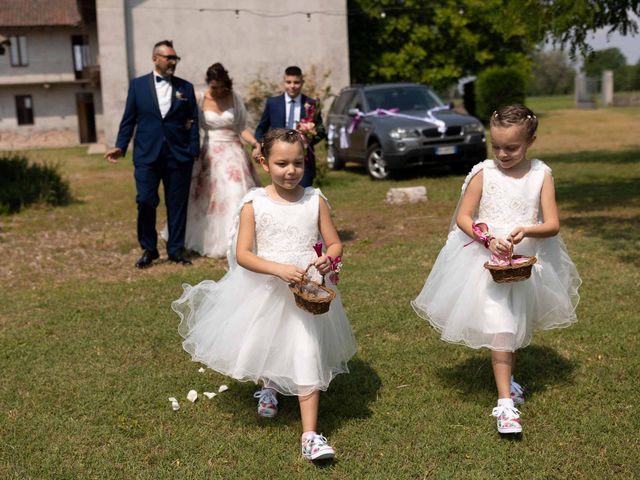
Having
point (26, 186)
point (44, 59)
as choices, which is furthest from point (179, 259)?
point (44, 59)

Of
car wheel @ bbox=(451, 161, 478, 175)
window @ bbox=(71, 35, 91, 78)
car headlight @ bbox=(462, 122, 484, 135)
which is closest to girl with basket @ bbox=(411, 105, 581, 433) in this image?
car headlight @ bbox=(462, 122, 484, 135)

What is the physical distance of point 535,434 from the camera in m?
4.44

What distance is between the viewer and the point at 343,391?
5.21 metres

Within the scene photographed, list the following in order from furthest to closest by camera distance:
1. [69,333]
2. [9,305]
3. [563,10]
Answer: [563,10], [9,305], [69,333]

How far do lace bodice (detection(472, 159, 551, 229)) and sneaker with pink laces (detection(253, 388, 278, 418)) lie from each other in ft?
5.45

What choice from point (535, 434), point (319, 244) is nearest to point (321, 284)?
point (319, 244)

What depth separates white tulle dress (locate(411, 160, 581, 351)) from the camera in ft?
15.2

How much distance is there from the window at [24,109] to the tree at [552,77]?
75.1 meters

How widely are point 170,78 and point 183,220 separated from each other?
64.5 inches

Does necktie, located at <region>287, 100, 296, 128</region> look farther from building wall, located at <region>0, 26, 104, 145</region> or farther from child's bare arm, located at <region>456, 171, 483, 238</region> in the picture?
building wall, located at <region>0, 26, 104, 145</region>

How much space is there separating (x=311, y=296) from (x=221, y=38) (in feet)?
91.9

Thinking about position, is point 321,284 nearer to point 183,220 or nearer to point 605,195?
point 183,220

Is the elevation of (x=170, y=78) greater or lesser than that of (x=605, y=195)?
greater

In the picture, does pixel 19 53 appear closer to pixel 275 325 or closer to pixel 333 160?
pixel 333 160
